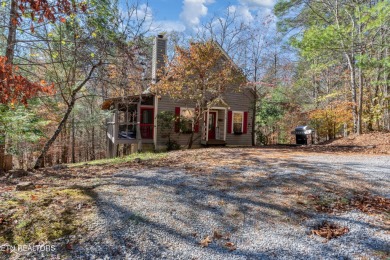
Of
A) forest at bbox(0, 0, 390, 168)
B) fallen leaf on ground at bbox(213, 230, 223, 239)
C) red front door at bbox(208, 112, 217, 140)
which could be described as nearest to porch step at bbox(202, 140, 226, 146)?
red front door at bbox(208, 112, 217, 140)

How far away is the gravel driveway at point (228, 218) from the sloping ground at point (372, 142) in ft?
14.8

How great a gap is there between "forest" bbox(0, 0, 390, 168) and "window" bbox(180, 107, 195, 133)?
2458 mm

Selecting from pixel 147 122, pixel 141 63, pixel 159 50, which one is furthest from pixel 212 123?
pixel 141 63

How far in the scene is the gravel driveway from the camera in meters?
2.68

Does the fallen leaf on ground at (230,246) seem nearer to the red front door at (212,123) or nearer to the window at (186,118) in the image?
the window at (186,118)

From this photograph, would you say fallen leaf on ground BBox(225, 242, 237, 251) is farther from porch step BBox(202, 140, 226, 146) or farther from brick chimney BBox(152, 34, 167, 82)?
brick chimney BBox(152, 34, 167, 82)

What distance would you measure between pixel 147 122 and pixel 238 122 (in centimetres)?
528

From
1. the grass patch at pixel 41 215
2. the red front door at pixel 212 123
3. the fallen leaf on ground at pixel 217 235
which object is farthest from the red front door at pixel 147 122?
the fallen leaf on ground at pixel 217 235

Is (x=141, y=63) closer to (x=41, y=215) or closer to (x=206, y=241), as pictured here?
(x=41, y=215)

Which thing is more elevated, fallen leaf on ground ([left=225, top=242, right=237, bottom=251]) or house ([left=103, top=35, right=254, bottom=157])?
house ([left=103, top=35, right=254, bottom=157])

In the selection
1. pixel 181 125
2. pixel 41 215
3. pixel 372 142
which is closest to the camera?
pixel 41 215

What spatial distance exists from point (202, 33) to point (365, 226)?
14806 mm

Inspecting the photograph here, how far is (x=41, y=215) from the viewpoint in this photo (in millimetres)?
3184

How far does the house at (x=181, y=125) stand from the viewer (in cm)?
1265
